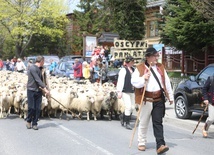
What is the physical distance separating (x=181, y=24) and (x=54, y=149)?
12331 mm

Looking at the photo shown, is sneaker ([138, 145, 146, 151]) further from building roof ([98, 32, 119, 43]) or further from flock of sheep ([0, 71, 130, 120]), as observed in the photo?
building roof ([98, 32, 119, 43])

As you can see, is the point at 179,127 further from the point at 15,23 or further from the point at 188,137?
the point at 15,23

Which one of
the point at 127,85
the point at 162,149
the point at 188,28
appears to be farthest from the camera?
the point at 188,28

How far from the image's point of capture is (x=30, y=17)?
46.8 meters

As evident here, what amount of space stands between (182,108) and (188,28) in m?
7.27

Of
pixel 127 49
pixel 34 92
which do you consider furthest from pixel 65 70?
pixel 34 92

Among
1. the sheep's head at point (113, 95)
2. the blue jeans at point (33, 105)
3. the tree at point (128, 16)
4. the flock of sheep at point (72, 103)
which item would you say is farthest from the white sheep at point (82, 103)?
the tree at point (128, 16)

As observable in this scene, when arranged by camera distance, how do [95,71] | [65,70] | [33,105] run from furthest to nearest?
[65,70], [95,71], [33,105]

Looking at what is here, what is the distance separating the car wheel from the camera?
1138 centimetres

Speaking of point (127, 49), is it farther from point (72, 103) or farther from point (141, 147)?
point (141, 147)

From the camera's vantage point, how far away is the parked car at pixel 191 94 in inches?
430

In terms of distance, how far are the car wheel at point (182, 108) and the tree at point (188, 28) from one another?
6.75m

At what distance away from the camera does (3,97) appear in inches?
460

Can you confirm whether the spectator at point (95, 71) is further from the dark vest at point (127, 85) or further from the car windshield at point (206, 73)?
the dark vest at point (127, 85)
